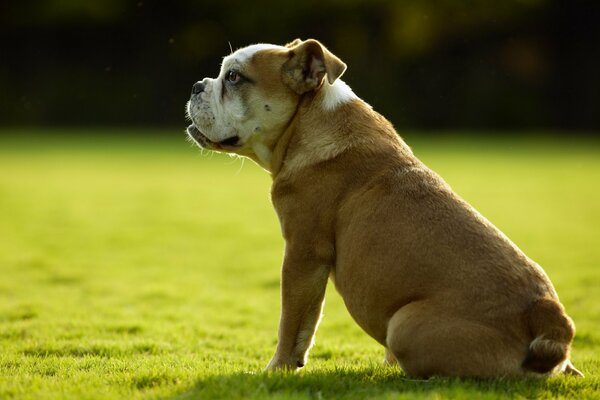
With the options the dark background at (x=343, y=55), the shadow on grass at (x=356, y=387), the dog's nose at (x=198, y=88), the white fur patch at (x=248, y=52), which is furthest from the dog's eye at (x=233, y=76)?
the dark background at (x=343, y=55)

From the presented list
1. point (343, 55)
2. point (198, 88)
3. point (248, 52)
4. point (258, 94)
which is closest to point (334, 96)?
point (258, 94)

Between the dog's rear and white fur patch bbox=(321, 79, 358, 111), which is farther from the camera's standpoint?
white fur patch bbox=(321, 79, 358, 111)

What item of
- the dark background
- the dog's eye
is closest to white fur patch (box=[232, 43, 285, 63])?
the dog's eye

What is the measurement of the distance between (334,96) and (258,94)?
610 mm

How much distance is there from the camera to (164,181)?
2222 cm

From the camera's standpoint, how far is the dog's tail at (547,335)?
5324 millimetres

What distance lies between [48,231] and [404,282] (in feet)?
33.2

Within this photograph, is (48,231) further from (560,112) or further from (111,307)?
(560,112)

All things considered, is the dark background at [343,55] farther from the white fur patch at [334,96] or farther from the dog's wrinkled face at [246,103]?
the white fur patch at [334,96]

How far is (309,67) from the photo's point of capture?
651cm

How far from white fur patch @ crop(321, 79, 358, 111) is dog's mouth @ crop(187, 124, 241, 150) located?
2.63 ft

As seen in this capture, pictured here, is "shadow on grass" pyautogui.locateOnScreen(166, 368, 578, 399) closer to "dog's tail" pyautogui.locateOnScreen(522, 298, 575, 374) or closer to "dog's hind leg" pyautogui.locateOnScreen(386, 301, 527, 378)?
"dog's hind leg" pyautogui.locateOnScreen(386, 301, 527, 378)

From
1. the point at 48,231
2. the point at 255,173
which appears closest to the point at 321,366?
the point at 48,231

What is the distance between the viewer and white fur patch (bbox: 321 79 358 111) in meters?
6.54
